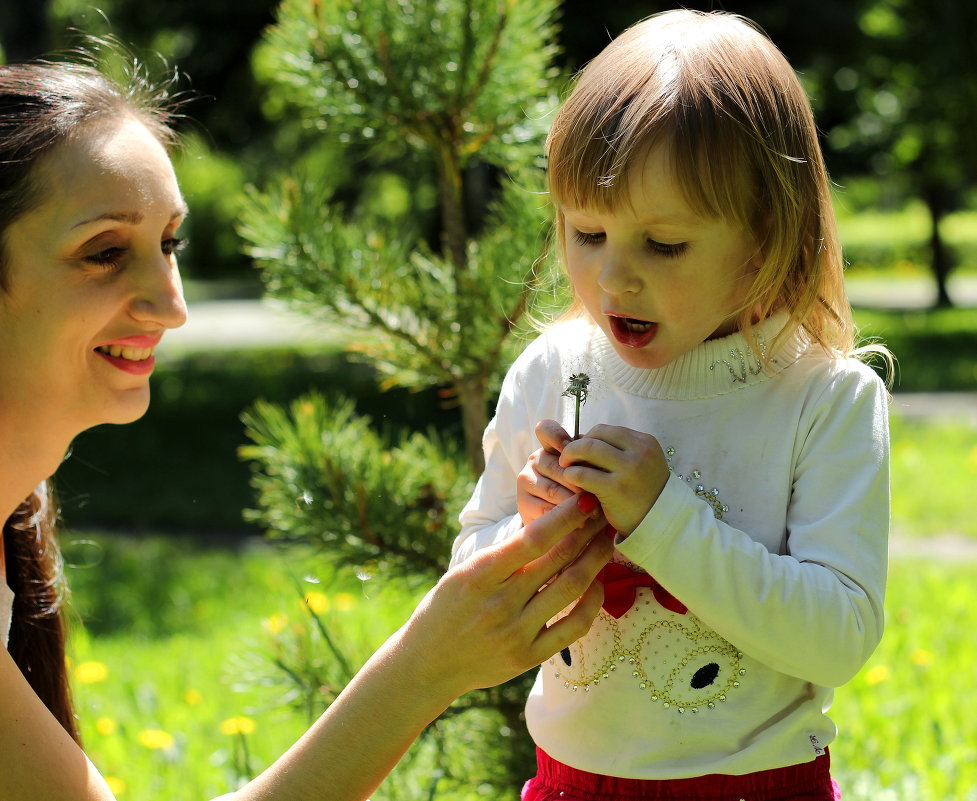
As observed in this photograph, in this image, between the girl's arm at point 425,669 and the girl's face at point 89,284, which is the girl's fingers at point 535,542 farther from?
→ the girl's face at point 89,284

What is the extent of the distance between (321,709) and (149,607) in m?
2.83

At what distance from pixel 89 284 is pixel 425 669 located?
0.91m

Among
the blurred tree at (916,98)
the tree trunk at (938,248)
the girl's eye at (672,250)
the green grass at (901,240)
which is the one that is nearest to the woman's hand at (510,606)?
the girl's eye at (672,250)

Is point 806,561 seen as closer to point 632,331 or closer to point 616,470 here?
point 616,470

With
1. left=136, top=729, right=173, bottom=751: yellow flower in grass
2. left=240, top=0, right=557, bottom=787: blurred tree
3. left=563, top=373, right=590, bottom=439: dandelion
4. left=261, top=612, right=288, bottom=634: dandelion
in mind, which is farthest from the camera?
left=136, top=729, right=173, bottom=751: yellow flower in grass

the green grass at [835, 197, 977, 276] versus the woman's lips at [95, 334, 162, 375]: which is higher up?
the woman's lips at [95, 334, 162, 375]

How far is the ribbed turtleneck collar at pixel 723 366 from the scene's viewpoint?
1.69m

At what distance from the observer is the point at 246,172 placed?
65.4 ft

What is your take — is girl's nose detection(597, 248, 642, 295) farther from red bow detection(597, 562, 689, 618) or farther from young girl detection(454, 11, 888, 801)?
red bow detection(597, 562, 689, 618)

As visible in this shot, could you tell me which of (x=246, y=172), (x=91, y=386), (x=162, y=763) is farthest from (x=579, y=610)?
(x=246, y=172)

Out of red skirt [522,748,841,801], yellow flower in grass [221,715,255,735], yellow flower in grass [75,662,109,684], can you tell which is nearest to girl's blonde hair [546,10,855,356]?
red skirt [522,748,841,801]

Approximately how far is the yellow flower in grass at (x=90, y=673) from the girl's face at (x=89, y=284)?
1.97m

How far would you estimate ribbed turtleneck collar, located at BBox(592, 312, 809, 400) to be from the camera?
1687 mm

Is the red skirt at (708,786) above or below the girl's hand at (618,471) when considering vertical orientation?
below
